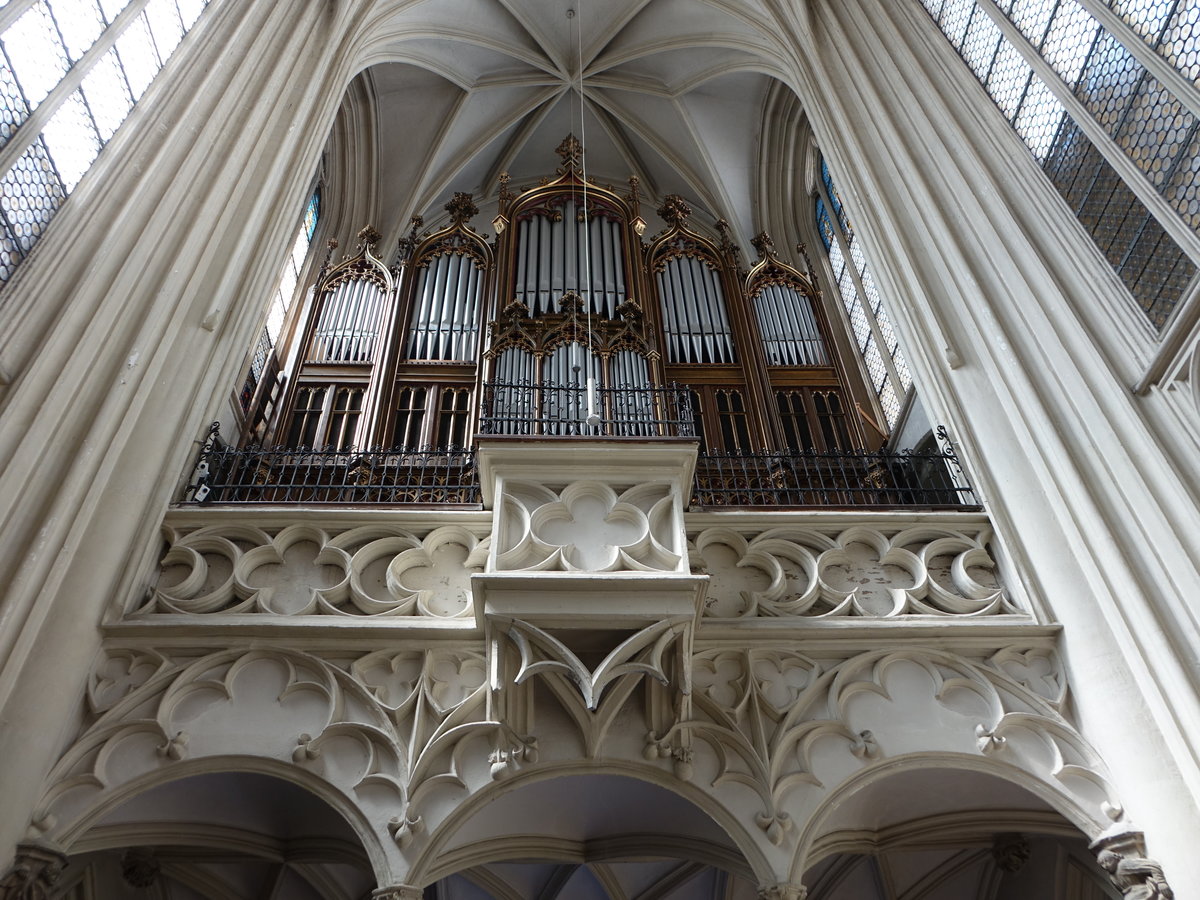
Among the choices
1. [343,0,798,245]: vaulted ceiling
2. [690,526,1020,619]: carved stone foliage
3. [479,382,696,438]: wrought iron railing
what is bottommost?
[690,526,1020,619]: carved stone foliage

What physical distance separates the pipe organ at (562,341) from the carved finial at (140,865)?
11.4 feet

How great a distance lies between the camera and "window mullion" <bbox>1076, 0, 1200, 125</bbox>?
16.9 ft

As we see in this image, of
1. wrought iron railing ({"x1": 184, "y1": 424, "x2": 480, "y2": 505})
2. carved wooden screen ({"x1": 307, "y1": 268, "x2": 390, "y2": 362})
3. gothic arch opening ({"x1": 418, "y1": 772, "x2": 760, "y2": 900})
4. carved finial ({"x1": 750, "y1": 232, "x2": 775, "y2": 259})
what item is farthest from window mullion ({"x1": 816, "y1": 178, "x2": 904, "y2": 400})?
carved wooden screen ({"x1": 307, "y1": 268, "x2": 390, "y2": 362})

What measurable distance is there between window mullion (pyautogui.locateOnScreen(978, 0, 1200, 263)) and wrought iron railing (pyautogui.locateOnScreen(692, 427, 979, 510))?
2021mm

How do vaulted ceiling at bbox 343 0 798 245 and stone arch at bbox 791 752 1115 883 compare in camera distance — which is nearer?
stone arch at bbox 791 752 1115 883

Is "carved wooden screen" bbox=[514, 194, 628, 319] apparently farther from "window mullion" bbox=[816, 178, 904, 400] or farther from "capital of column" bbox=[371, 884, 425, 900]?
"capital of column" bbox=[371, 884, 425, 900]

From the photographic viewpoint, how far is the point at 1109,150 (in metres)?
5.88

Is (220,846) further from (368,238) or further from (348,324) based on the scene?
(368,238)

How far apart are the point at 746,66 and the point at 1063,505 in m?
8.45

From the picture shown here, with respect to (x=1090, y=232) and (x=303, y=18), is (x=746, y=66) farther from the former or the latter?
(x=1090, y=232)

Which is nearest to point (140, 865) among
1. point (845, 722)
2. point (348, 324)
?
point (845, 722)

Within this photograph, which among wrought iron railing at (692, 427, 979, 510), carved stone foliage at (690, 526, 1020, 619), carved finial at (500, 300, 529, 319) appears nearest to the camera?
carved stone foliage at (690, 526, 1020, 619)

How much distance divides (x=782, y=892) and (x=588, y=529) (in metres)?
2.26

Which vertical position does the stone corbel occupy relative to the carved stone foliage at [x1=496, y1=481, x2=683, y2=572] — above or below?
below
